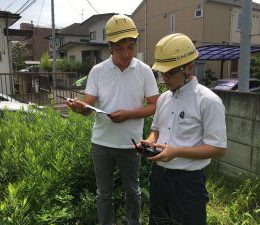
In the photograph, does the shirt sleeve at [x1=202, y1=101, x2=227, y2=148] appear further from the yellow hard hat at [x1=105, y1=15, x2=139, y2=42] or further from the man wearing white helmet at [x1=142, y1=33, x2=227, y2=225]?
the yellow hard hat at [x1=105, y1=15, x2=139, y2=42]

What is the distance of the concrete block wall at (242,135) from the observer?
3664 millimetres

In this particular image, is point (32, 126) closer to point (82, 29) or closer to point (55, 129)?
point (55, 129)

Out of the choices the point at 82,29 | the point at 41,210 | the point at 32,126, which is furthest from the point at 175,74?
the point at 82,29

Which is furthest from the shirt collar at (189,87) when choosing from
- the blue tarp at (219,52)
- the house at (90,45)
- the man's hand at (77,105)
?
the house at (90,45)

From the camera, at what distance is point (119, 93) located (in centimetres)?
266

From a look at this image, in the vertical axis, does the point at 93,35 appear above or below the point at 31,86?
above

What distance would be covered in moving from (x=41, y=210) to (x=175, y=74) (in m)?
1.43

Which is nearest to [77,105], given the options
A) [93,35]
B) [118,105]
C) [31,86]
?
[118,105]

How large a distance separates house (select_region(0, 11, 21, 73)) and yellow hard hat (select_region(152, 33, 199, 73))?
1071cm

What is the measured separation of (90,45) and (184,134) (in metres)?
30.2

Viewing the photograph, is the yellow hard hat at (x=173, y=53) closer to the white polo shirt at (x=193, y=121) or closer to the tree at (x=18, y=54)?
the white polo shirt at (x=193, y=121)

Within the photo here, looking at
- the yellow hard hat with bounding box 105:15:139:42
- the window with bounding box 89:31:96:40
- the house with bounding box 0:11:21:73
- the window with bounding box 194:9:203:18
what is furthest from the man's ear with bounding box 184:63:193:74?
the window with bounding box 89:31:96:40

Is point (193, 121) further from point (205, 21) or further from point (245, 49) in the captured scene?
point (205, 21)

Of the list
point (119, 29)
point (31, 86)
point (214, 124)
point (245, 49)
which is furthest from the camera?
point (31, 86)
